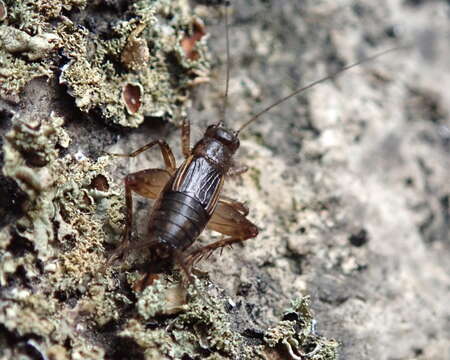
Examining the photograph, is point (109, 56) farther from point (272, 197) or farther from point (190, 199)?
point (272, 197)

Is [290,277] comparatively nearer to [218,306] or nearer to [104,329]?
[218,306]

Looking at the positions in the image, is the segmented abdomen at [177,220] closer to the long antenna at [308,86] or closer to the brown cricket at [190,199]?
the brown cricket at [190,199]

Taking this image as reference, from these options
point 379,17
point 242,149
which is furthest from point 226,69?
point 379,17

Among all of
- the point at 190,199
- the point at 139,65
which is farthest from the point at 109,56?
the point at 190,199

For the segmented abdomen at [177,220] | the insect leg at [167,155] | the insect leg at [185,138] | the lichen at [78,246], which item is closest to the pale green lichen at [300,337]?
the lichen at [78,246]

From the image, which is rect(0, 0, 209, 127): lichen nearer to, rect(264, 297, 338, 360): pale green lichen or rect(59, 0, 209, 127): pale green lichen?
rect(59, 0, 209, 127): pale green lichen

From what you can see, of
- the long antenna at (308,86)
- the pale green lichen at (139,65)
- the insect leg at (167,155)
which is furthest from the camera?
the long antenna at (308,86)

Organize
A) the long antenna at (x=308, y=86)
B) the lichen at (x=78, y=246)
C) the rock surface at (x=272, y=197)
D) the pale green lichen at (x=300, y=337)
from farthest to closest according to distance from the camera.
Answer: the long antenna at (x=308, y=86) < the pale green lichen at (x=300, y=337) < the rock surface at (x=272, y=197) < the lichen at (x=78, y=246)
